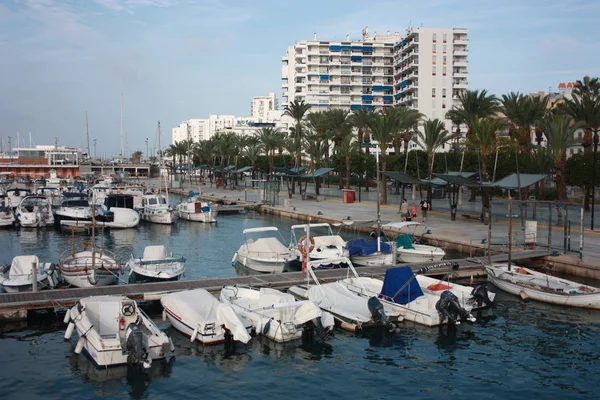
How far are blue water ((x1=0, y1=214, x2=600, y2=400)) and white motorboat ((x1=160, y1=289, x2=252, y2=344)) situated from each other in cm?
41

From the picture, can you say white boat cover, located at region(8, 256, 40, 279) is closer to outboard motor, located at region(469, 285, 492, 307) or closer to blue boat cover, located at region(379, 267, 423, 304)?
blue boat cover, located at region(379, 267, 423, 304)

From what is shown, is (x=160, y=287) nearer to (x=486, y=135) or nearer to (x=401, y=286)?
(x=401, y=286)

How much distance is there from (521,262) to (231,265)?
1640cm

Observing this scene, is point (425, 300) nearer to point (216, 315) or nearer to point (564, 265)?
point (216, 315)

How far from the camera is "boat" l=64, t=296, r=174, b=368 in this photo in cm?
1781

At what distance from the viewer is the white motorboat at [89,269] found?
26.6 m

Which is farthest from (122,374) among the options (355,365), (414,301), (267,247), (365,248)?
(365,248)

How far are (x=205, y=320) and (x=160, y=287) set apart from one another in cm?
577

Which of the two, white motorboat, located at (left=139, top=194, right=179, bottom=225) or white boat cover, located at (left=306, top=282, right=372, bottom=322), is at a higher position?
white motorboat, located at (left=139, top=194, right=179, bottom=225)

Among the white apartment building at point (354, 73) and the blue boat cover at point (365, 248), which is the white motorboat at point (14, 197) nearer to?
the blue boat cover at point (365, 248)

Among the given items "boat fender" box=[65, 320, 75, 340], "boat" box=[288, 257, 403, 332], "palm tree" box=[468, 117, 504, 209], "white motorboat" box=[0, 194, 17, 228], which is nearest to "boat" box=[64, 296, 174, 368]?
"boat fender" box=[65, 320, 75, 340]

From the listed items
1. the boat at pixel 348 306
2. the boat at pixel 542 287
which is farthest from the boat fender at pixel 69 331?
the boat at pixel 542 287

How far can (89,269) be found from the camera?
89.4 feet

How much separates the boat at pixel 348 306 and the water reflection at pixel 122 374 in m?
6.56
